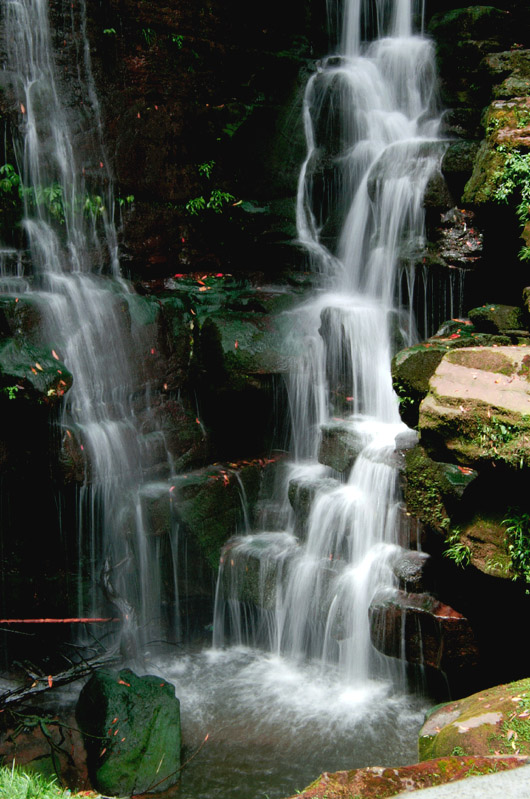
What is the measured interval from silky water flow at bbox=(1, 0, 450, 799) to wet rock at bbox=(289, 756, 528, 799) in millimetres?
2691

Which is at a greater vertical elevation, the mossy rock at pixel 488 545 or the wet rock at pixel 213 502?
the mossy rock at pixel 488 545

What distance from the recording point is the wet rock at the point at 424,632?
221 inches

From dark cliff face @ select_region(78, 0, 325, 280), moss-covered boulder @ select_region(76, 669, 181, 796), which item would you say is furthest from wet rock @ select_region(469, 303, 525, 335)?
moss-covered boulder @ select_region(76, 669, 181, 796)

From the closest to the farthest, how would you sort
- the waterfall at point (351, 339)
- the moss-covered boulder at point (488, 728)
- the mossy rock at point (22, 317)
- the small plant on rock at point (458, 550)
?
the moss-covered boulder at point (488, 728), the small plant on rock at point (458, 550), the waterfall at point (351, 339), the mossy rock at point (22, 317)

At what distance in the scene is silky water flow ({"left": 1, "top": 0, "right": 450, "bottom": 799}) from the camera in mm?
6051

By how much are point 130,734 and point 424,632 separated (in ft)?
8.67

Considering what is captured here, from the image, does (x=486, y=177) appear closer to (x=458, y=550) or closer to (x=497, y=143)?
(x=497, y=143)

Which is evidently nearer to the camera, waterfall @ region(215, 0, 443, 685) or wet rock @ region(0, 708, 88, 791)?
wet rock @ region(0, 708, 88, 791)

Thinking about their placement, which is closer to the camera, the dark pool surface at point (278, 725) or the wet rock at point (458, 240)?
the dark pool surface at point (278, 725)

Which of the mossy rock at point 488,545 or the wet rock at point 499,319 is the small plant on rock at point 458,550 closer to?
the mossy rock at point 488,545

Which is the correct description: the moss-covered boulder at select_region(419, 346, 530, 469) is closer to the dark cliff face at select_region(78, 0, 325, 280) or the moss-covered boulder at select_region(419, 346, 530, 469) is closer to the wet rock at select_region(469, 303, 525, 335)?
the wet rock at select_region(469, 303, 525, 335)

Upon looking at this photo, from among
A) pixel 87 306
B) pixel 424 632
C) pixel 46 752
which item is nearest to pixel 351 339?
pixel 87 306

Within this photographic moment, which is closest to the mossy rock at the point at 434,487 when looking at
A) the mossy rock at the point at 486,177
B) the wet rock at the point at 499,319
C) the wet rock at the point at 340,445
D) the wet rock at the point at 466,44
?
the wet rock at the point at 340,445

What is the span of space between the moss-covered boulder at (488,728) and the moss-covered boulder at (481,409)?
141 cm
